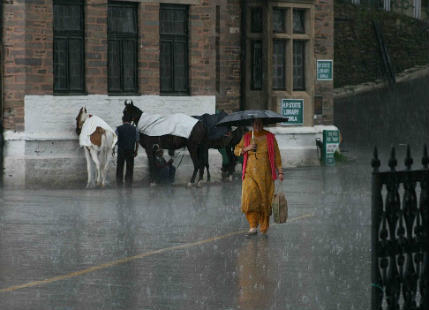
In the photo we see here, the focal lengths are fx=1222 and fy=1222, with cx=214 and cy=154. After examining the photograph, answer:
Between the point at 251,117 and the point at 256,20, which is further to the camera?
the point at 256,20

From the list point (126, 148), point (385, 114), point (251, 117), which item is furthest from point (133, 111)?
point (385, 114)

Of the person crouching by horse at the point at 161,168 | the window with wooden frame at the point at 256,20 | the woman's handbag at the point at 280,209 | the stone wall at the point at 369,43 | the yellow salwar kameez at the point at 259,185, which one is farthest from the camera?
the stone wall at the point at 369,43

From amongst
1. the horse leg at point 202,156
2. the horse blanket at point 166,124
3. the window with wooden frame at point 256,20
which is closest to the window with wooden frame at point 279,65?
the window with wooden frame at point 256,20

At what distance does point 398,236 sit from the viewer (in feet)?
26.4

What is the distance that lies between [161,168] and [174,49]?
3.62 metres

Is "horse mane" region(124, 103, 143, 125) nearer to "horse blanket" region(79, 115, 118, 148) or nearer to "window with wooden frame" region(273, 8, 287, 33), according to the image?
"horse blanket" region(79, 115, 118, 148)

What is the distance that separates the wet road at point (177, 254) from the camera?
1073cm

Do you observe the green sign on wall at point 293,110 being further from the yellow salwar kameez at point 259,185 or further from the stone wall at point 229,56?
the yellow salwar kameez at point 259,185

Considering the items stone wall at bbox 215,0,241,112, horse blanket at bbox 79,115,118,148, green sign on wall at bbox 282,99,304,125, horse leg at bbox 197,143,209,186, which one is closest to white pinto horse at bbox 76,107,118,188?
horse blanket at bbox 79,115,118,148

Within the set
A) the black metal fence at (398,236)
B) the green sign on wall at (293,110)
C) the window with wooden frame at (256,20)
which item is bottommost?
the black metal fence at (398,236)

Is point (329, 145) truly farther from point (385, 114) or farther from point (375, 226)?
point (375, 226)

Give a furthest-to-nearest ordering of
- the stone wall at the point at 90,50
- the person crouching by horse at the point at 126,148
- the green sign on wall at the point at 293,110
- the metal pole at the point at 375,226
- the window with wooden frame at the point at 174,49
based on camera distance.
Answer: the green sign on wall at the point at 293,110
the window with wooden frame at the point at 174,49
the stone wall at the point at 90,50
the person crouching by horse at the point at 126,148
the metal pole at the point at 375,226

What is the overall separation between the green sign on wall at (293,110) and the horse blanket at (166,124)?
626cm

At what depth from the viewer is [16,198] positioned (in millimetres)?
22594
